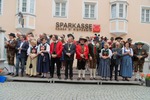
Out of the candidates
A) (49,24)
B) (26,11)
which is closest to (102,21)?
(49,24)

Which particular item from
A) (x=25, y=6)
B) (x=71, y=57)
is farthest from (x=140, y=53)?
(x=25, y=6)

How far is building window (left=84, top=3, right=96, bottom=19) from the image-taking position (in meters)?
24.0

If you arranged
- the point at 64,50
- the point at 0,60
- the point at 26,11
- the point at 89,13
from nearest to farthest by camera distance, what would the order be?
the point at 64,50 < the point at 0,60 < the point at 26,11 < the point at 89,13

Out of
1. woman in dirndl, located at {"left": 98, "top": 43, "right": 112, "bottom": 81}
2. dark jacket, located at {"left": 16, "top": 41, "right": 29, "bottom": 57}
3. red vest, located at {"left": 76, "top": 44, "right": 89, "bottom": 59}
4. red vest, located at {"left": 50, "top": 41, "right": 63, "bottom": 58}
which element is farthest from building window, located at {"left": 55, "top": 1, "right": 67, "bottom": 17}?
woman in dirndl, located at {"left": 98, "top": 43, "right": 112, "bottom": 81}

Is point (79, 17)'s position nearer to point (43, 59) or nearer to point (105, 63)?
point (105, 63)

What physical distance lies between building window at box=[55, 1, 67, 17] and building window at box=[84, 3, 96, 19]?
5.67 ft

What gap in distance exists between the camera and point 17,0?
2280cm

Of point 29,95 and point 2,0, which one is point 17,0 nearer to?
point 2,0

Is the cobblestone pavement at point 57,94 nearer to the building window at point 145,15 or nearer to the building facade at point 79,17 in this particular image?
the building facade at point 79,17

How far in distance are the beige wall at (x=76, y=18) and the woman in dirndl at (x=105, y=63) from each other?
990cm

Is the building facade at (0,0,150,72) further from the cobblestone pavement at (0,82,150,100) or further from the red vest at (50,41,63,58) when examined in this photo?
the cobblestone pavement at (0,82,150,100)

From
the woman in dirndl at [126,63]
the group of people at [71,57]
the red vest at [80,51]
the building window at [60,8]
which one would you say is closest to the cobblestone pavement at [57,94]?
the group of people at [71,57]

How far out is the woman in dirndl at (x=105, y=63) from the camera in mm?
13477

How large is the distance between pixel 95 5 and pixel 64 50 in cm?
1160
